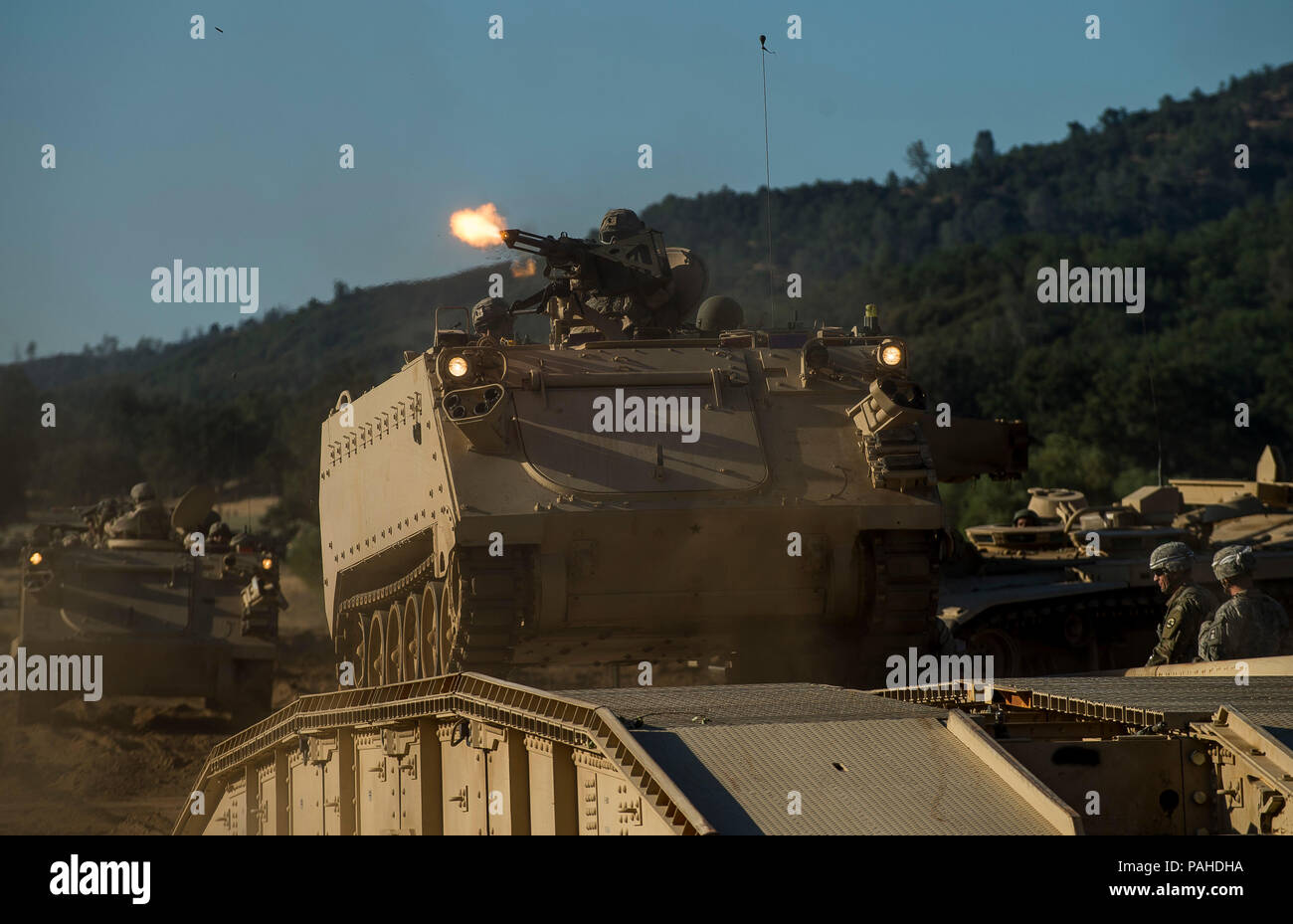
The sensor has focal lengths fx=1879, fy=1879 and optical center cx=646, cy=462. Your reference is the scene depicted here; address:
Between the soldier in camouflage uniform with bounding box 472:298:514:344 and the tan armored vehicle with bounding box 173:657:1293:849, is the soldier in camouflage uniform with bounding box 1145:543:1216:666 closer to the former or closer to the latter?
the tan armored vehicle with bounding box 173:657:1293:849

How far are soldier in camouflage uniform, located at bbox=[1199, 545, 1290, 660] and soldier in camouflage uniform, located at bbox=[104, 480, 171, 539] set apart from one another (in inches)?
540

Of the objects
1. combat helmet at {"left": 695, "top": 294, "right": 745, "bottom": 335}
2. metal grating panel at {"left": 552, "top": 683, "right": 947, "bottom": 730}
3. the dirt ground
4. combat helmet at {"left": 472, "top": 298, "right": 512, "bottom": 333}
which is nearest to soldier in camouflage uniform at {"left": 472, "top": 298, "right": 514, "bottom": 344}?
→ combat helmet at {"left": 472, "top": 298, "right": 512, "bottom": 333}

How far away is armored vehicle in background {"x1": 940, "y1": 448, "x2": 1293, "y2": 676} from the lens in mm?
15531

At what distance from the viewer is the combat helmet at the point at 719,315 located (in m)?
14.1

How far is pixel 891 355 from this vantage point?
12.4 metres

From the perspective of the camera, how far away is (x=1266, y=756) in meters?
6.45

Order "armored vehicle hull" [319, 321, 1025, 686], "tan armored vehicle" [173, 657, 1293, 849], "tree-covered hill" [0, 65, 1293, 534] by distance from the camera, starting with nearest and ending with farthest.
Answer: "tan armored vehicle" [173, 657, 1293, 849], "armored vehicle hull" [319, 321, 1025, 686], "tree-covered hill" [0, 65, 1293, 534]

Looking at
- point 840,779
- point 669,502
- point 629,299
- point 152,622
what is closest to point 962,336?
point 152,622

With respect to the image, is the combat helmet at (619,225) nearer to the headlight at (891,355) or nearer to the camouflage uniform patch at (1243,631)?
the headlight at (891,355)

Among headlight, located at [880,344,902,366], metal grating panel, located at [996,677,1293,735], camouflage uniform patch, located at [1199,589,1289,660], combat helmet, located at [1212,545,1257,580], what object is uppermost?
headlight, located at [880,344,902,366]

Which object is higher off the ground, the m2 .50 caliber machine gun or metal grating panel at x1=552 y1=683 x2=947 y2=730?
the m2 .50 caliber machine gun

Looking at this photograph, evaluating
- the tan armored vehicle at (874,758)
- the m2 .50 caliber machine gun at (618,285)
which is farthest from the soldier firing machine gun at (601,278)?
the tan armored vehicle at (874,758)
